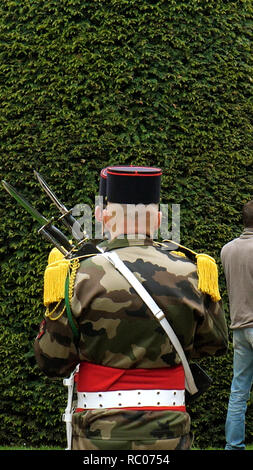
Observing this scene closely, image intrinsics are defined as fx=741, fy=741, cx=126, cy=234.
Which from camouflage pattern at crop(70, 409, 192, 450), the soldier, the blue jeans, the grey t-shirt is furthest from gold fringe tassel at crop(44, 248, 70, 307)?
the blue jeans

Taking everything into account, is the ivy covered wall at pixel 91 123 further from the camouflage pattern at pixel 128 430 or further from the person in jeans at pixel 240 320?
the camouflage pattern at pixel 128 430

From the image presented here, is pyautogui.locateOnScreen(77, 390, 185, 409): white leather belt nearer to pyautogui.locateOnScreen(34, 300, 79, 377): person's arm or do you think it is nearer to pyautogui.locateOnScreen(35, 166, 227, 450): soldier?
pyautogui.locateOnScreen(35, 166, 227, 450): soldier

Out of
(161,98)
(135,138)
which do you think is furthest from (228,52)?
(135,138)

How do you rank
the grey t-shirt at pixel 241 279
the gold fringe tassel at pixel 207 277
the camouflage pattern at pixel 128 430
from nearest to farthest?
1. the camouflage pattern at pixel 128 430
2. the gold fringe tassel at pixel 207 277
3. the grey t-shirt at pixel 241 279

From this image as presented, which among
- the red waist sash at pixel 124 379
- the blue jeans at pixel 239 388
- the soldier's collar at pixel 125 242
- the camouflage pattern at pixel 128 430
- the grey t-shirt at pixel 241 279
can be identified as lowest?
the blue jeans at pixel 239 388

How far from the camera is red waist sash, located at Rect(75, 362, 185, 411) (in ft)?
8.82

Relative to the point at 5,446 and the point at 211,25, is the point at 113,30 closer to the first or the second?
the point at 211,25

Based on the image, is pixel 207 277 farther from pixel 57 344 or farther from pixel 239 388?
pixel 239 388

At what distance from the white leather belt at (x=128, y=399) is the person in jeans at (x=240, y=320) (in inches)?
103

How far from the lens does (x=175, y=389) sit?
9.10 feet

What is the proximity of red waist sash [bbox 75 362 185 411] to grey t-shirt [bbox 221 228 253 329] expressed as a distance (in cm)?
259

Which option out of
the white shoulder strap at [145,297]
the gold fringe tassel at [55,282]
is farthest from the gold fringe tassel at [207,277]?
the gold fringe tassel at [55,282]

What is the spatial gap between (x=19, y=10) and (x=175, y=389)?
153 inches

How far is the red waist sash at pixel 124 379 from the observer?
2689 mm
